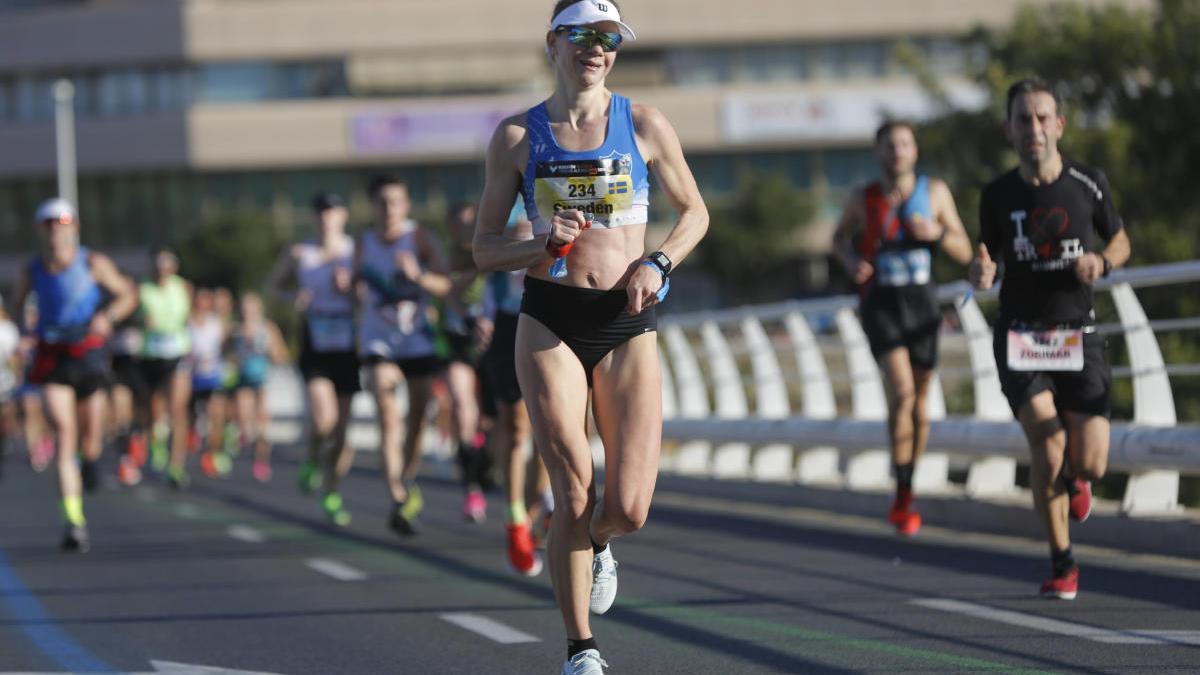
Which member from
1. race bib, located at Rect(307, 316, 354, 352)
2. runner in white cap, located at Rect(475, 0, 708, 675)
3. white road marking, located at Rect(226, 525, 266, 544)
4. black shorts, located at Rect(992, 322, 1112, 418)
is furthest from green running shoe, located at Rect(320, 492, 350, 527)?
runner in white cap, located at Rect(475, 0, 708, 675)

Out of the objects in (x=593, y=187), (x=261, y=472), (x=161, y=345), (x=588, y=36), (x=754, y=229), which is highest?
(x=754, y=229)

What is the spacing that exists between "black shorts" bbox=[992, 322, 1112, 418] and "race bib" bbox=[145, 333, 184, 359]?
14.4 m

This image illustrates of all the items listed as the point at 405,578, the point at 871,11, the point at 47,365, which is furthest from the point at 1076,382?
the point at 871,11

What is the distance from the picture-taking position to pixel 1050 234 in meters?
9.13

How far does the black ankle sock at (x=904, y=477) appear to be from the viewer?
12.5 meters

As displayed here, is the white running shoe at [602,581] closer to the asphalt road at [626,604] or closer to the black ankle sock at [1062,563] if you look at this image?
the asphalt road at [626,604]

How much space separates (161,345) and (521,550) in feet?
39.6

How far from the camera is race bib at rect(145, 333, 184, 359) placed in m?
22.2

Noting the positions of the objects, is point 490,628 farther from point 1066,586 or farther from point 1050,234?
point 1050,234

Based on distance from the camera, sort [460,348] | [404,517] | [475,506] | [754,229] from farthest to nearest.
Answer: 1. [754,229]
2. [460,348]
3. [475,506]
4. [404,517]

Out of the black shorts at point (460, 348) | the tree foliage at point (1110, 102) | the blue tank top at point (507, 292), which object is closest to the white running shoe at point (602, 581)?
the blue tank top at point (507, 292)

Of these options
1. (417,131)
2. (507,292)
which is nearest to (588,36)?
(507,292)

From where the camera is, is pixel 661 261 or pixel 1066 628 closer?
pixel 661 261

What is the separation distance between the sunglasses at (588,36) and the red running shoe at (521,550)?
4.39 metres
